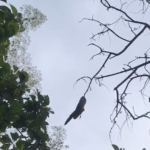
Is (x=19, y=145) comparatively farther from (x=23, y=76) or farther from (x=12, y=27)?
(x=12, y=27)

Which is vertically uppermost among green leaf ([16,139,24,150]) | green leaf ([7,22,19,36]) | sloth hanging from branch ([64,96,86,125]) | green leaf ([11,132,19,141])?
green leaf ([7,22,19,36])

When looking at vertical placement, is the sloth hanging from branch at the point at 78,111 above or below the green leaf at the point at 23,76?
below

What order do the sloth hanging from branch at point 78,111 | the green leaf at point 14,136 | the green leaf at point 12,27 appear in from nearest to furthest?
the sloth hanging from branch at point 78,111, the green leaf at point 12,27, the green leaf at point 14,136

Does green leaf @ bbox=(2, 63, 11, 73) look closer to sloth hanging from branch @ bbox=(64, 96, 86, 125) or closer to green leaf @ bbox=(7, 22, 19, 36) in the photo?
green leaf @ bbox=(7, 22, 19, 36)

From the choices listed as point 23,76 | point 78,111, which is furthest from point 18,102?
point 78,111

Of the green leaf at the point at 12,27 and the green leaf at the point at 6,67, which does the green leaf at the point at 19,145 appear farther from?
the green leaf at the point at 12,27

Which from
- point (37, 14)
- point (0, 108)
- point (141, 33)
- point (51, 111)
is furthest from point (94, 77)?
point (37, 14)

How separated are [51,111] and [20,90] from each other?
0.42m

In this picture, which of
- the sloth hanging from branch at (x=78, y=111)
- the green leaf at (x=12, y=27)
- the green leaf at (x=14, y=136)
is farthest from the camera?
the green leaf at (x=14, y=136)

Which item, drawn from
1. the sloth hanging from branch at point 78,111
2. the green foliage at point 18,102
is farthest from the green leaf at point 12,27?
the sloth hanging from branch at point 78,111

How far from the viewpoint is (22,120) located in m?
3.38

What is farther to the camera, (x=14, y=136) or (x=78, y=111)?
(x=14, y=136)

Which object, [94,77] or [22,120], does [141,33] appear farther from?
[22,120]

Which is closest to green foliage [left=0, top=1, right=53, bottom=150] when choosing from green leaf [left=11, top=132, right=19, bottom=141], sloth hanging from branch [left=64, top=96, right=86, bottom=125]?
green leaf [left=11, top=132, right=19, bottom=141]
